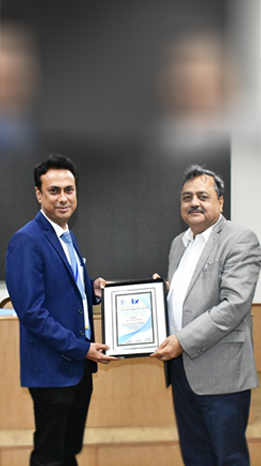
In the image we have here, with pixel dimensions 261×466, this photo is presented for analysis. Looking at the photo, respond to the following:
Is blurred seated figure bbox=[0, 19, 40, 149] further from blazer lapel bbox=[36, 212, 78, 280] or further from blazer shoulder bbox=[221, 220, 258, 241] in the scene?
blazer shoulder bbox=[221, 220, 258, 241]

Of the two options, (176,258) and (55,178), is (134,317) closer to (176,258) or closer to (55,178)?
(176,258)

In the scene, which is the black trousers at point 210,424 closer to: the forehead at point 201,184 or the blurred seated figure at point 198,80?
the forehead at point 201,184

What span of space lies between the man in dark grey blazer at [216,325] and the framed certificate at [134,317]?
79mm

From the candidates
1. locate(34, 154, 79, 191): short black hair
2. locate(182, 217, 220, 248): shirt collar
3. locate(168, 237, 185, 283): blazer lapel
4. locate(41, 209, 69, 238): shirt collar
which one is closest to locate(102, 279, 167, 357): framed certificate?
locate(168, 237, 185, 283): blazer lapel

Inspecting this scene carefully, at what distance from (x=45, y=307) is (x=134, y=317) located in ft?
1.32

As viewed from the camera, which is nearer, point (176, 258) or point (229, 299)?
point (229, 299)

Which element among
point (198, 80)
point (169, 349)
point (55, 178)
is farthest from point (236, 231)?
point (55, 178)

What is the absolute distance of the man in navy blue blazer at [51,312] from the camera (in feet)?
6.17

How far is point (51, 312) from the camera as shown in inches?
76.4

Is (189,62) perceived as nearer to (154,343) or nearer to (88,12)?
(88,12)

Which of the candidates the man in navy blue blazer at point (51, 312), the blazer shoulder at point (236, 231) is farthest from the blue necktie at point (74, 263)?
the blazer shoulder at point (236, 231)

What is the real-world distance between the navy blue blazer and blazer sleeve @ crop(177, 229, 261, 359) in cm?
45

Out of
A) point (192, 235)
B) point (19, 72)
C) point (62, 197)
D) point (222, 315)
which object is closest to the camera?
point (19, 72)

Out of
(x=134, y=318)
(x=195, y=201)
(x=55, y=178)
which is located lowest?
(x=134, y=318)
